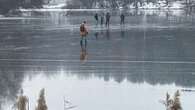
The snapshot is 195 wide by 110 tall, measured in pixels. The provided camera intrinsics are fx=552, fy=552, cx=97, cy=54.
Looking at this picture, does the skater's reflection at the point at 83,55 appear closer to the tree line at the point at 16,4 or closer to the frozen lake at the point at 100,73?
the frozen lake at the point at 100,73

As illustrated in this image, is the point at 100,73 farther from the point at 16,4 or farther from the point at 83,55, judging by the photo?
the point at 16,4

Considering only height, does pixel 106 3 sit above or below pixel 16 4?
below

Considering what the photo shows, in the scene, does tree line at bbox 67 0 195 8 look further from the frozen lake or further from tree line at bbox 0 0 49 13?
the frozen lake

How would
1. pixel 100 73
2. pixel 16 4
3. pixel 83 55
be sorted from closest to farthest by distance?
pixel 100 73 → pixel 83 55 → pixel 16 4

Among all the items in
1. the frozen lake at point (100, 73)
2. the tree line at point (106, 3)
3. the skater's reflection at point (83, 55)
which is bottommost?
the frozen lake at point (100, 73)

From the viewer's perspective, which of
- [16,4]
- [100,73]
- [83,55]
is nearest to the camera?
[100,73]

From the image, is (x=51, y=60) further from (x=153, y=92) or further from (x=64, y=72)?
(x=153, y=92)

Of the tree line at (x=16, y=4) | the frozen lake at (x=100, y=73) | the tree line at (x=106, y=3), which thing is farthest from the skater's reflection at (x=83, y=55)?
A: the tree line at (x=106, y=3)

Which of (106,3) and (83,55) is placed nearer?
(83,55)

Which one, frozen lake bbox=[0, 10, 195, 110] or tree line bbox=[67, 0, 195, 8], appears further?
tree line bbox=[67, 0, 195, 8]

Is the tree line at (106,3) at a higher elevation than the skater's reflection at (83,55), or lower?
higher

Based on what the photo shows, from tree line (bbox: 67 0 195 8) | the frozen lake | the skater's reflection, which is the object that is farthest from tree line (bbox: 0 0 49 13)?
the skater's reflection

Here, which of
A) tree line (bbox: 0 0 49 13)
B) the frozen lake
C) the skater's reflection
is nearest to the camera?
the frozen lake

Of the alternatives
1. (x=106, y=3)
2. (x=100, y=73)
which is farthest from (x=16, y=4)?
(x=100, y=73)
